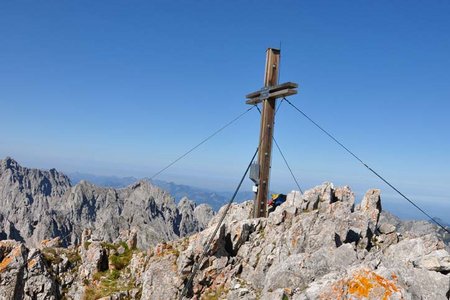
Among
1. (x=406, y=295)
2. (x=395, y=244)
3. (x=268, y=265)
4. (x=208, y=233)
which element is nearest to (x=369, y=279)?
(x=406, y=295)

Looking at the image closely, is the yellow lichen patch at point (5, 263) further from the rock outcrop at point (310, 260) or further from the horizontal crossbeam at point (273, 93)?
the horizontal crossbeam at point (273, 93)

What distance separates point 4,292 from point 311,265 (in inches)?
435

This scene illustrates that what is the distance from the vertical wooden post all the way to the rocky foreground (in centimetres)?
93

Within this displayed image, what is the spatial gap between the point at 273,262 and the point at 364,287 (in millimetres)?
4147

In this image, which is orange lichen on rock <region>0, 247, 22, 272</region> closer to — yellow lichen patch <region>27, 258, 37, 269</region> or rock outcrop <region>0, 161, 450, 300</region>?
rock outcrop <region>0, 161, 450, 300</region>

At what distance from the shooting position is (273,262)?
11750 mm

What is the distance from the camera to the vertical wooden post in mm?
A: 14680

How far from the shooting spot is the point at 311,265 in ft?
33.0

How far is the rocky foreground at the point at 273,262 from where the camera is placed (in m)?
8.40

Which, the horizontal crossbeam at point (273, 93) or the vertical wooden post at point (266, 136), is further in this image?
the vertical wooden post at point (266, 136)

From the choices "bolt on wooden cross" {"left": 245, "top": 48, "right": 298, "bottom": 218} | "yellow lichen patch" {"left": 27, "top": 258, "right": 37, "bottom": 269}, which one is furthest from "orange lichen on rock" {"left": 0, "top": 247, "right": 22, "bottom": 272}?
"bolt on wooden cross" {"left": 245, "top": 48, "right": 298, "bottom": 218}

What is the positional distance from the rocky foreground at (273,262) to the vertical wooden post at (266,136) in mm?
926

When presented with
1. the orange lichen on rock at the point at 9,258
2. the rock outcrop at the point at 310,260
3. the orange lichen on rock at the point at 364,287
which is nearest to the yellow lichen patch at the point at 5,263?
the orange lichen on rock at the point at 9,258

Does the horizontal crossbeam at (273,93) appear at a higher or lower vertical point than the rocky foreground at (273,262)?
higher
